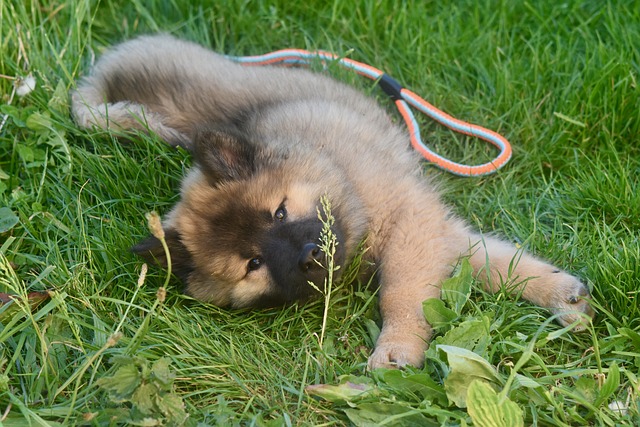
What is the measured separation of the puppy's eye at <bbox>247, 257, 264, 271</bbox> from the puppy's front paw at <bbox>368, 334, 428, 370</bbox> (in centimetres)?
52

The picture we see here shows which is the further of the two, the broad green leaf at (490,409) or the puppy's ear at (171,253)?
the puppy's ear at (171,253)

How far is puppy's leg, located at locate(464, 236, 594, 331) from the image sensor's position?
248 centimetres

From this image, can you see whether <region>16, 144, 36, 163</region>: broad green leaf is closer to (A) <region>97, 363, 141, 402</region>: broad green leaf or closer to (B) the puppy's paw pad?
(A) <region>97, 363, 141, 402</region>: broad green leaf

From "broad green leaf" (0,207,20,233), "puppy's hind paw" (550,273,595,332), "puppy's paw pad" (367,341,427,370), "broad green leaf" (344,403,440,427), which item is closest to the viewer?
"broad green leaf" (344,403,440,427)

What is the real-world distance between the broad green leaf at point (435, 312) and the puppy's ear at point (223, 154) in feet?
2.73

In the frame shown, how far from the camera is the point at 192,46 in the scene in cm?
365

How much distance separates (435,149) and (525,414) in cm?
164

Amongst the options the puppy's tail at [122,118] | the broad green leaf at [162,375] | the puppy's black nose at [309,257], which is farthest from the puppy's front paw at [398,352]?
the puppy's tail at [122,118]

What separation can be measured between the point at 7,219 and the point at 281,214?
1.11 meters

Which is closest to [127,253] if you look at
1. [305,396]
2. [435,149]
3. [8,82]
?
→ [305,396]

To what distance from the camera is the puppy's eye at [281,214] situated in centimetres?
262

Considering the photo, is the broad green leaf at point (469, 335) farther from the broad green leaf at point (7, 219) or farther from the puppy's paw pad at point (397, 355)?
the broad green leaf at point (7, 219)

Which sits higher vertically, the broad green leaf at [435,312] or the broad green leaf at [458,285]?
the broad green leaf at [458,285]

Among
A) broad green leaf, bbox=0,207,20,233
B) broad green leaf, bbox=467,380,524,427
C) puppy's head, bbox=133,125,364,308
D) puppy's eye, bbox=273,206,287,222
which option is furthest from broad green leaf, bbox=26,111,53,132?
broad green leaf, bbox=467,380,524,427
